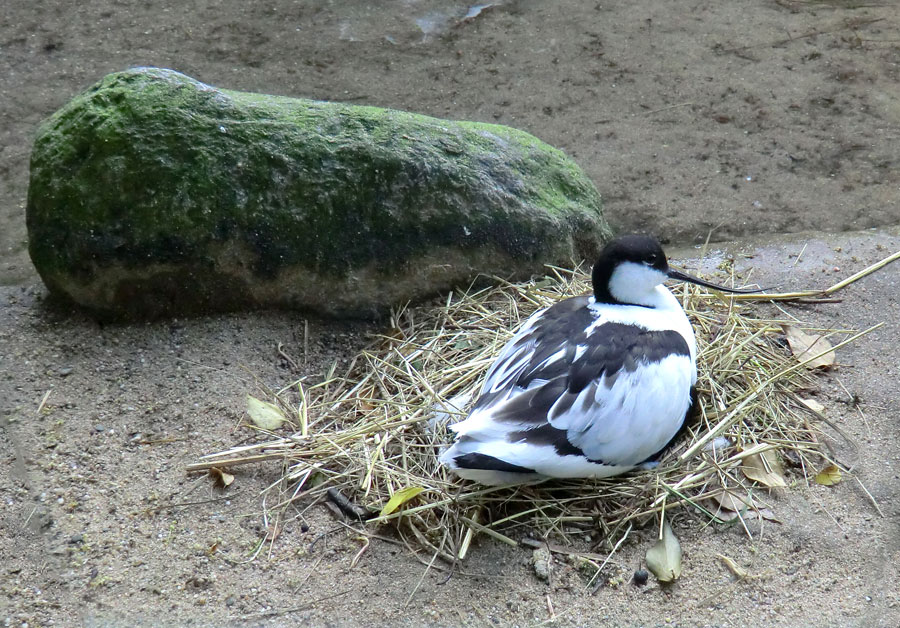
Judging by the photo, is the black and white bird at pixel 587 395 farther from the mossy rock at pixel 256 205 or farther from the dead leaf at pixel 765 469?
the mossy rock at pixel 256 205

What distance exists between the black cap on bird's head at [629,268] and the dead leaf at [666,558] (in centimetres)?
82

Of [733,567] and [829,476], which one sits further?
[829,476]

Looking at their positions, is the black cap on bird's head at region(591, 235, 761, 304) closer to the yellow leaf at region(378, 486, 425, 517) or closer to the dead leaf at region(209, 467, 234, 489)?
the yellow leaf at region(378, 486, 425, 517)

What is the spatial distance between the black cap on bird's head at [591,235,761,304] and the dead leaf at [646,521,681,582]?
825 mm

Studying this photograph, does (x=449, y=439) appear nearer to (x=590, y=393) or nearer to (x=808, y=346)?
(x=590, y=393)

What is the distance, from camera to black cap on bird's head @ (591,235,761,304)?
290 cm

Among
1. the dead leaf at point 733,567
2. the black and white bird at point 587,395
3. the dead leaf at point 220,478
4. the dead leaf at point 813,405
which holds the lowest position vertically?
the dead leaf at point 733,567

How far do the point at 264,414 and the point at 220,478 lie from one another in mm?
312

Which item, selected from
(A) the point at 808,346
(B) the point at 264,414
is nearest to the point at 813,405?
(A) the point at 808,346

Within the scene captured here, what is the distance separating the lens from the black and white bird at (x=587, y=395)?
8.22ft

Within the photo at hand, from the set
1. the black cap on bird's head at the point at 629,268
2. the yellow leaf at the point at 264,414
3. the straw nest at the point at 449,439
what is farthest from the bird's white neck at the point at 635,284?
the yellow leaf at the point at 264,414

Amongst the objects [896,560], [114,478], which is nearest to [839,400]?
[896,560]

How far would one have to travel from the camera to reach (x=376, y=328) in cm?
347

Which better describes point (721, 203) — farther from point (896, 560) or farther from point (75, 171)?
point (75, 171)
